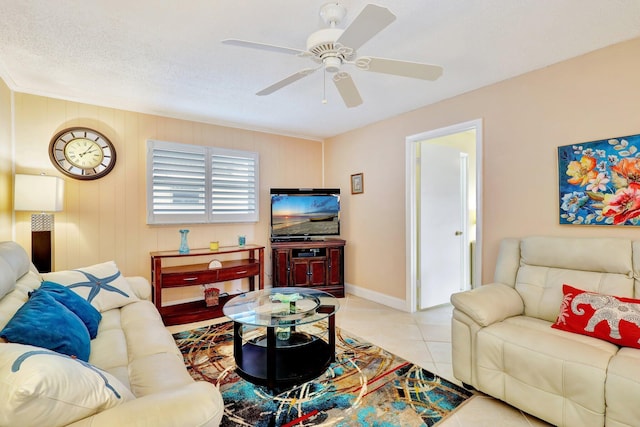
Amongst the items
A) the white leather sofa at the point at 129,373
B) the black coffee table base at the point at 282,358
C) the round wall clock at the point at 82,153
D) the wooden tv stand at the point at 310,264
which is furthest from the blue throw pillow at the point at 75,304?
the wooden tv stand at the point at 310,264

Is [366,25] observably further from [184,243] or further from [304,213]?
[304,213]

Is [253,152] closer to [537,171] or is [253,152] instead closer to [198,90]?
[198,90]

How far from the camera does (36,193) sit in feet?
8.55

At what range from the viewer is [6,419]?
2.62 ft

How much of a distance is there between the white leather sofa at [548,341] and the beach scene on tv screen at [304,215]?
94.1 inches

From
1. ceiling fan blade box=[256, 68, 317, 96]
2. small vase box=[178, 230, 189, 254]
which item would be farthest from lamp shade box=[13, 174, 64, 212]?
ceiling fan blade box=[256, 68, 317, 96]

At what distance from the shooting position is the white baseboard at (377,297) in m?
3.79

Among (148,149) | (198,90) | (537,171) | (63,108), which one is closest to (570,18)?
(537,171)

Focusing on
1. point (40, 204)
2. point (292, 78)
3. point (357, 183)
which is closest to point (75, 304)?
point (40, 204)

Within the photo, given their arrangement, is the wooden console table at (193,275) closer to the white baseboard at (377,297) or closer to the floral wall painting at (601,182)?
the white baseboard at (377,297)

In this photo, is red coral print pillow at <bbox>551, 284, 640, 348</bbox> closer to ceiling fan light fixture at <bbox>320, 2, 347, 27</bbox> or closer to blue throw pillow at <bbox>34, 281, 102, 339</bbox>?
ceiling fan light fixture at <bbox>320, 2, 347, 27</bbox>

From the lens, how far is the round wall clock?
10.1 ft

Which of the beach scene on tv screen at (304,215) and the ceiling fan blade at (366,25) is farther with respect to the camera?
the beach scene on tv screen at (304,215)

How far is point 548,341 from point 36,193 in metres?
4.01
